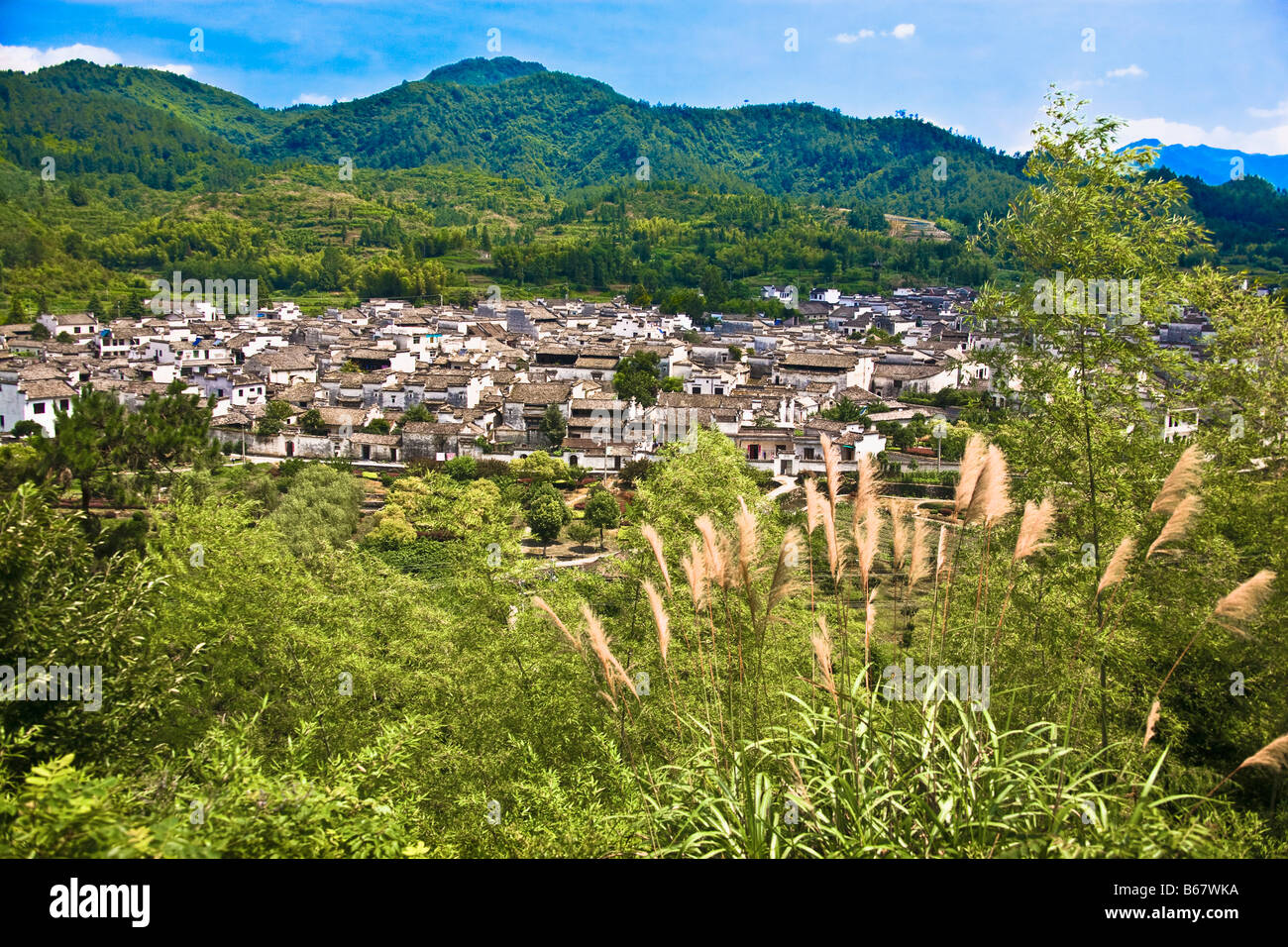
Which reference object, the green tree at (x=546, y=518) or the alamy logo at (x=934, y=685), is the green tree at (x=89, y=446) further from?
the alamy logo at (x=934, y=685)

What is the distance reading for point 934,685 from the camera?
312 cm

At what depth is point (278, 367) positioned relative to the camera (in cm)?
3412

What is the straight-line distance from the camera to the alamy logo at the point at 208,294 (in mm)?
49906

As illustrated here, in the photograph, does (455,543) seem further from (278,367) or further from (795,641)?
(278,367)

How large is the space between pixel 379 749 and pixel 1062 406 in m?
5.64

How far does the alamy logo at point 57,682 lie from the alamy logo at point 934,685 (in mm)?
3846

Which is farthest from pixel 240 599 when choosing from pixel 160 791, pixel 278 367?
pixel 278 367

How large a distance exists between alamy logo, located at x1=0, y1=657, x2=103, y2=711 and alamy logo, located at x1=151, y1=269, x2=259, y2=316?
49788 mm

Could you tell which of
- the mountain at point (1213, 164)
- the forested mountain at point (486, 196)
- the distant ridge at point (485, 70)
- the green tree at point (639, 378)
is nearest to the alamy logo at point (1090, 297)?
the green tree at point (639, 378)
